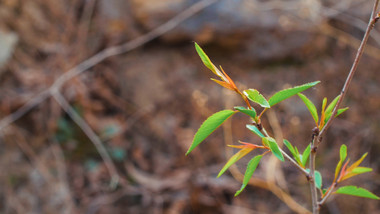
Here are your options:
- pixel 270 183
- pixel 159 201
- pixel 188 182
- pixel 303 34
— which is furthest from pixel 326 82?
pixel 159 201

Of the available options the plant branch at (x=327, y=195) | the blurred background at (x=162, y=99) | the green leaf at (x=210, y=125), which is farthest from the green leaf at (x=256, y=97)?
the blurred background at (x=162, y=99)

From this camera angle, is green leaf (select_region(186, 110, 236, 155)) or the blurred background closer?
green leaf (select_region(186, 110, 236, 155))

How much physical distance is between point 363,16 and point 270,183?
100 centimetres

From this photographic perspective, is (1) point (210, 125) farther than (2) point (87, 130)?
No

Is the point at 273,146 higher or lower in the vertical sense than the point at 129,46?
lower

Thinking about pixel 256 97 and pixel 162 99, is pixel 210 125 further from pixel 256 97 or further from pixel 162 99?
pixel 162 99

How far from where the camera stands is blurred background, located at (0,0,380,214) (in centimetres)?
143

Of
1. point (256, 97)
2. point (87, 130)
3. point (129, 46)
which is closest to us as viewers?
point (256, 97)

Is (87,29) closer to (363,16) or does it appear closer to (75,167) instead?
(75,167)

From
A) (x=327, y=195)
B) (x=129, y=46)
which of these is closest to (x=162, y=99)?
(x=129, y=46)

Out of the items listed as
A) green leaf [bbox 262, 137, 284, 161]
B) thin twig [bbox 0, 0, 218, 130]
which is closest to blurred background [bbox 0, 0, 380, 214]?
thin twig [bbox 0, 0, 218, 130]

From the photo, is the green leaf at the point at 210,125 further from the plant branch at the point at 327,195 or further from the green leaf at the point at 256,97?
the plant branch at the point at 327,195

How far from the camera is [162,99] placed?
1.65 meters

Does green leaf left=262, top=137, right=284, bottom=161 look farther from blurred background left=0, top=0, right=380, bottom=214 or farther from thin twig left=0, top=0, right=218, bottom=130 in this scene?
thin twig left=0, top=0, right=218, bottom=130
